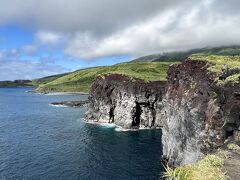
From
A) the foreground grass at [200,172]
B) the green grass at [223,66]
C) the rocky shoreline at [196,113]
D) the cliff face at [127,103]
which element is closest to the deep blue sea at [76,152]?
the rocky shoreline at [196,113]

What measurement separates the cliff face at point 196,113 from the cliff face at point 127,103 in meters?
50.3

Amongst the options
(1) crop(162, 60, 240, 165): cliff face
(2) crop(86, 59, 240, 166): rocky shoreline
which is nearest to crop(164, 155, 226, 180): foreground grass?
(2) crop(86, 59, 240, 166): rocky shoreline

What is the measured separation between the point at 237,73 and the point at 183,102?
19916 millimetres

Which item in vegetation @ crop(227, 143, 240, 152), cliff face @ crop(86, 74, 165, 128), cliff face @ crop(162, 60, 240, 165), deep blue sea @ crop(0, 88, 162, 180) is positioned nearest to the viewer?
vegetation @ crop(227, 143, 240, 152)

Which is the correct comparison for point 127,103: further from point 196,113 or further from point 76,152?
point 196,113

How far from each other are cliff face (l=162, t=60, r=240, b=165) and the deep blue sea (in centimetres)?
874

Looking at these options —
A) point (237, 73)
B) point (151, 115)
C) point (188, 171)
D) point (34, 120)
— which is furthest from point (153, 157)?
point (34, 120)

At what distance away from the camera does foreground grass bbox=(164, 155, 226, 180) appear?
20.4m

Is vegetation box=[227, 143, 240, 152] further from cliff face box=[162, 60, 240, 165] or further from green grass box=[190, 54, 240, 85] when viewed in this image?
green grass box=[190, 54, 240, 85]

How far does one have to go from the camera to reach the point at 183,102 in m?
75.5

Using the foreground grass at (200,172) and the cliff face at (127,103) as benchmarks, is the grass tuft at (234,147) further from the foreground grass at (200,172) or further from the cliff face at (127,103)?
the cliff face at (127,103)

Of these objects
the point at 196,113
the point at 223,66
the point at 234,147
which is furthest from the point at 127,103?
the point at 234,147

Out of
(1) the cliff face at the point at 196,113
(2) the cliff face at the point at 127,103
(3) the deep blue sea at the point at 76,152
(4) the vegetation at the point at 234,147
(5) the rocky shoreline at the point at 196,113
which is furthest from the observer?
(2) the cliff face at the point at 127,103

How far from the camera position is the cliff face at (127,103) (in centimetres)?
14138
